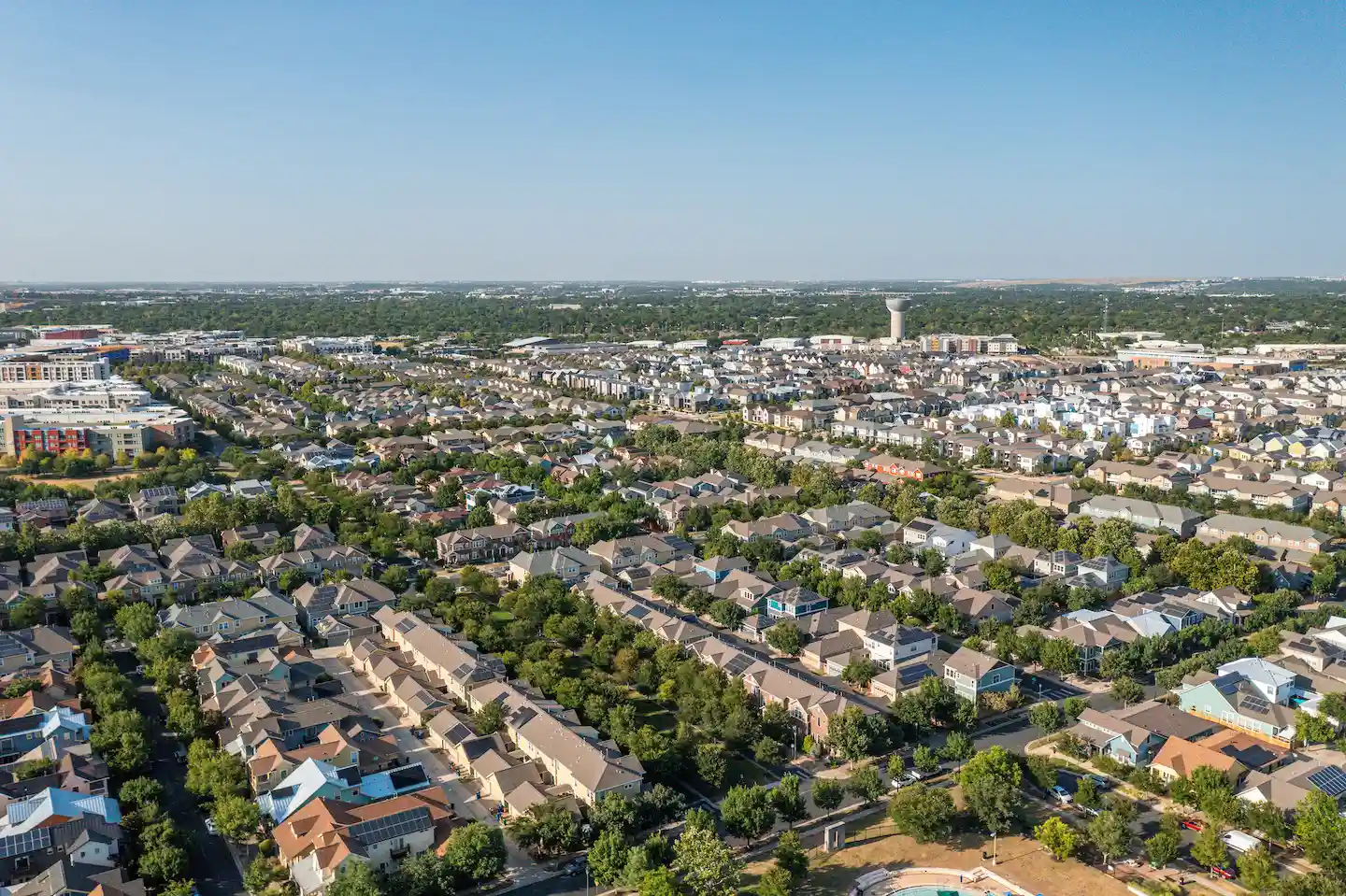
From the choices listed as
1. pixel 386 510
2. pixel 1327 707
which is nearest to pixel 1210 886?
pixel 1327 707

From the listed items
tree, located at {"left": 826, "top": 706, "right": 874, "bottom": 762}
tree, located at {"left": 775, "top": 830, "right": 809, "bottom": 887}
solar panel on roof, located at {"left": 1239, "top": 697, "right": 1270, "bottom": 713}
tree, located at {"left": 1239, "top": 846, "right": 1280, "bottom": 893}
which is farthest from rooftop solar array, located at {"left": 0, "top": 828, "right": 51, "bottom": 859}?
solar panel on roof, located at {"left": 1239, "top": 697, "right": 1270, "bottom": 713}

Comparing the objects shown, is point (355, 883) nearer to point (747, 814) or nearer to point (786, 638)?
point (747, 814)

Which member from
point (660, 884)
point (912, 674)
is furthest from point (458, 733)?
point (912, 674)

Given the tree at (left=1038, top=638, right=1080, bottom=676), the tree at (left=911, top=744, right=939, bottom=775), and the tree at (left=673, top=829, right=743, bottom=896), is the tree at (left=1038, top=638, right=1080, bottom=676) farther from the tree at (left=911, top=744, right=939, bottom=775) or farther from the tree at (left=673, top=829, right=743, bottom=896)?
the tree at (left=673, top=829, right=743, bottom=896)

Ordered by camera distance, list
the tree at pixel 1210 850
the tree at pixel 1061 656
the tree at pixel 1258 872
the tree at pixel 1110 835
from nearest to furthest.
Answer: the tree at pixel 1258 872 → the tree at pixel 1210 850 → the tree at pixel 1110 835 → the tree at pixel 1061 656

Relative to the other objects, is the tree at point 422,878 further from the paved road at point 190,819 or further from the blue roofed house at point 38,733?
the blue roofed house at point 38,733

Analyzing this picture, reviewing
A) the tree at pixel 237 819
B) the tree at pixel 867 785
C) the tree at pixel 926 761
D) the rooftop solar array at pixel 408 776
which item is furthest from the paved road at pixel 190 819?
the tree at pixel 926 761
